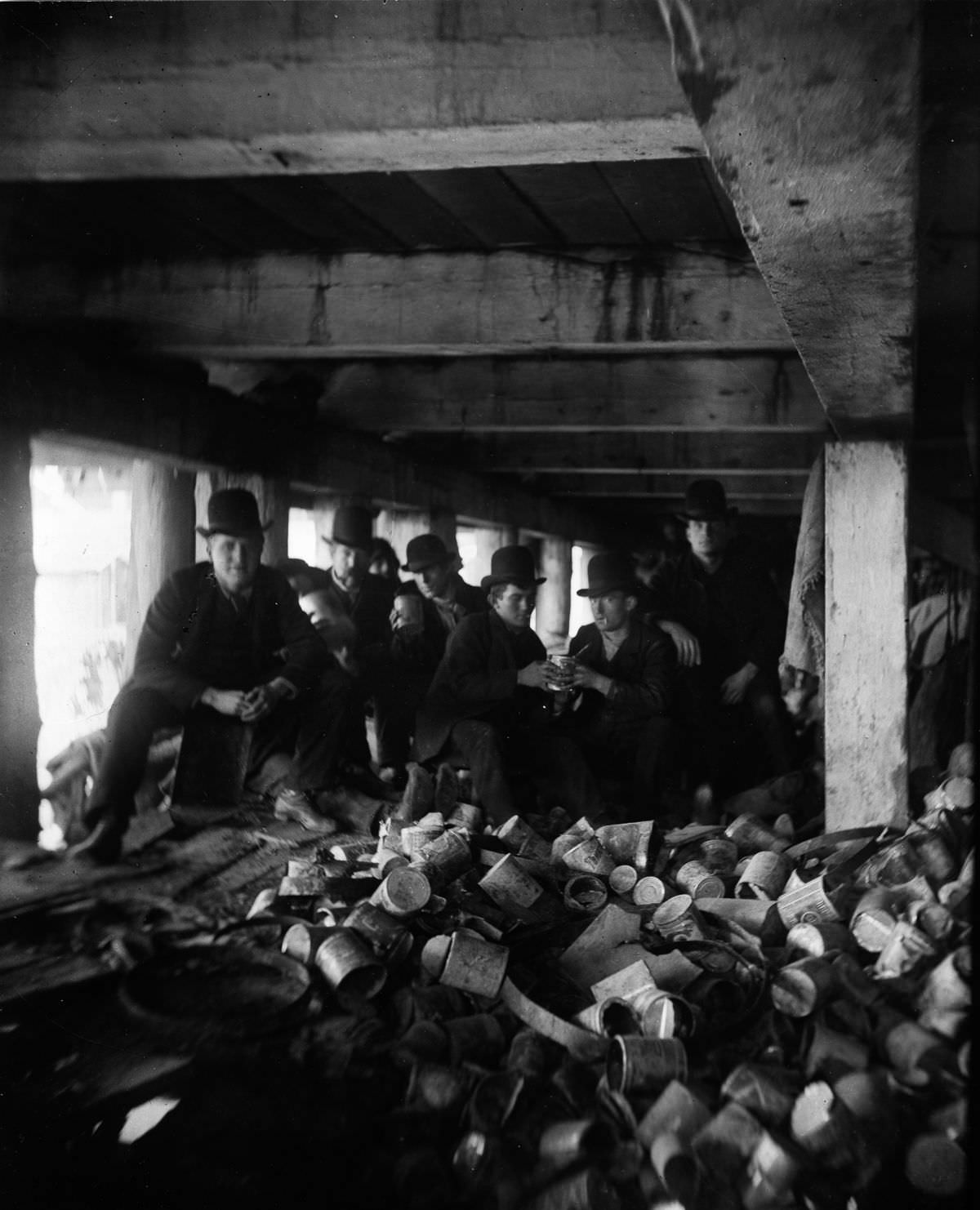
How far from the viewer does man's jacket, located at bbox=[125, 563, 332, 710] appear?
4078mm

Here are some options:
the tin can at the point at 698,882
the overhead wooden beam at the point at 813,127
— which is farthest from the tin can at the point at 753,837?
the overhead wooden beam at the point at 813,127

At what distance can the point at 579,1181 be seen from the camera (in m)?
2.16

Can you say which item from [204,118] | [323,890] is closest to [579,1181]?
[323,890]

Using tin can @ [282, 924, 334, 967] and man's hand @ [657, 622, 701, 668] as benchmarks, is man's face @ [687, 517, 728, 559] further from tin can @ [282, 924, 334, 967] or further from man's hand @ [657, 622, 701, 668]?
tin can @ [282, 924, 334, 967]

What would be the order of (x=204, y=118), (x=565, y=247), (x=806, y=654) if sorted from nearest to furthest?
(x=204, y=118)
(x=565, y=247)
(x=806, y=654)

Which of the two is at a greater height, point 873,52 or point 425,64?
point 425,64

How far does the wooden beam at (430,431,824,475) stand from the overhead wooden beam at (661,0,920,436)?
3019 mm

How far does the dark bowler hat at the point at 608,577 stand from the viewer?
15.1ft

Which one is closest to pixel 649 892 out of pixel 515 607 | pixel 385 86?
pixel 515 607

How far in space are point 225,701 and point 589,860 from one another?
5.53 ft

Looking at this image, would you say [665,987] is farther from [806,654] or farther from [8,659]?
[8,659]

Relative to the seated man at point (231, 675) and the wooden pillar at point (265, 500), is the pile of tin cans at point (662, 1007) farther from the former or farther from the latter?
the wooden pillar at point (265, 500)

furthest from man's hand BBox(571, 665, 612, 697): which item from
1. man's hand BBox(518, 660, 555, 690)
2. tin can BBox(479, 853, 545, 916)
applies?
tin can BBox(479, 853, 545, 916)

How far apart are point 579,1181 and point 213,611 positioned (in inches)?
109
